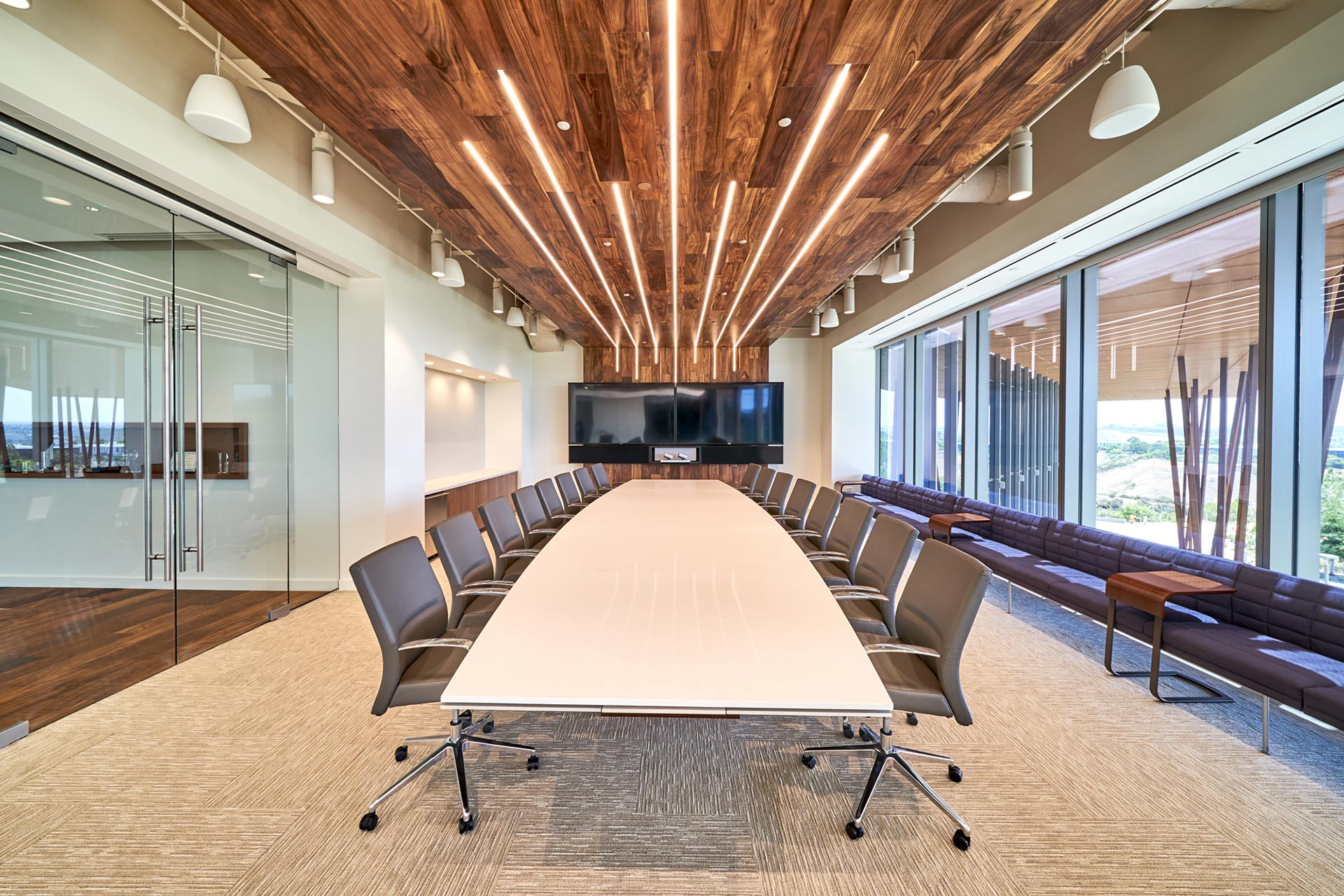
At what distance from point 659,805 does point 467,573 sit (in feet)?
5.08

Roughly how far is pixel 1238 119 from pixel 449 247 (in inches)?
235

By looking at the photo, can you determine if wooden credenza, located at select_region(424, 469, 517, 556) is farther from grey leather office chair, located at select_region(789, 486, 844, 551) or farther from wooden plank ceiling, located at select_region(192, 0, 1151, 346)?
wooden plank ceiling, located at select_region(192, 0, 1151, 346)

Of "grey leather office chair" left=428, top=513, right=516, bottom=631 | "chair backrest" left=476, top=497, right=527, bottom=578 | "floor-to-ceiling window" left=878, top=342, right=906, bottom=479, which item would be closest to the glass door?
"chair backrest" left=476, top=497, right=527, bottom=578

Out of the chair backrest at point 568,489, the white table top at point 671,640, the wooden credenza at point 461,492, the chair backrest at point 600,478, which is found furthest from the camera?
the chair backrest at point 600,478

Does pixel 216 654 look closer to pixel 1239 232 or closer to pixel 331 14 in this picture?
pixel 331 14

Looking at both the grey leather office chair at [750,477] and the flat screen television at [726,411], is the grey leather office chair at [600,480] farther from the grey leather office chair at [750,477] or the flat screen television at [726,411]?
the flat screen television at [726,411]

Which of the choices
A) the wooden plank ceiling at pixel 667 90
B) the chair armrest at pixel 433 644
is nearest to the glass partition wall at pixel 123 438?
the wooden plank ceiling at pixel 667 90

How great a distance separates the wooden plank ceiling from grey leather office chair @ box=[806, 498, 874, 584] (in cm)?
209

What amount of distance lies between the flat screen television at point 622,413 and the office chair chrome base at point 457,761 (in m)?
Answer: 6.92

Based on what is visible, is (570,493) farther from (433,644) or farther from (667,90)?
(667,90)

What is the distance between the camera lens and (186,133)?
9.38 feet

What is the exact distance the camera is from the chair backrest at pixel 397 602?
6.18 ft

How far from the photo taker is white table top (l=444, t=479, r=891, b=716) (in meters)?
1.40

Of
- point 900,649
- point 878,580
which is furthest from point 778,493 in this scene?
point 900,649
